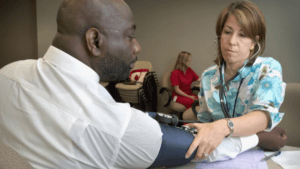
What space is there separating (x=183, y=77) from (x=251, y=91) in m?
2.84

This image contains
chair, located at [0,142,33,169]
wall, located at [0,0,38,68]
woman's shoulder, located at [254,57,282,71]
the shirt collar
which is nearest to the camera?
chair, located at [0,142,33,169]

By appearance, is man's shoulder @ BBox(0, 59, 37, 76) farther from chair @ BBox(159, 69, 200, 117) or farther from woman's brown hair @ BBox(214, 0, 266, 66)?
chair @ BBox(159, 69, 200, 117)

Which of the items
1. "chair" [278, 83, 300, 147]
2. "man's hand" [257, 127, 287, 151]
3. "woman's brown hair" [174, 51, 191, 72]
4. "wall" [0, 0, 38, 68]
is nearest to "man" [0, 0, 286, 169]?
"man's hand" [257, 127, 287, 151]

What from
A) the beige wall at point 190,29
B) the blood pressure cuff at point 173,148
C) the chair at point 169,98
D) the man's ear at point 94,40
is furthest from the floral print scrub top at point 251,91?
the beige wall at point 190,29

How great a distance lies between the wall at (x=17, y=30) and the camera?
5758 millimetres

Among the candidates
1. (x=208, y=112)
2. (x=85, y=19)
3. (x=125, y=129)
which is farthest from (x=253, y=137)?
(x=85, y=19)

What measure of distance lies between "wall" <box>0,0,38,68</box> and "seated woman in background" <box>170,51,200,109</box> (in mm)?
4069

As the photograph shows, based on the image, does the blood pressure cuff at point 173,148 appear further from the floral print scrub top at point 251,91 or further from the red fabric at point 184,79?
the red fabric at point 184,79

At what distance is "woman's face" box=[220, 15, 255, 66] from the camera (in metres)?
1.08

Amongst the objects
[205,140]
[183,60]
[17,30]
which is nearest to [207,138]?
[205,140]

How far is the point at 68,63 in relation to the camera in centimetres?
62

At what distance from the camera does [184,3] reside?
4168 millimetres

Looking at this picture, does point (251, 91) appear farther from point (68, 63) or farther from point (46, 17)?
point (46, 17)

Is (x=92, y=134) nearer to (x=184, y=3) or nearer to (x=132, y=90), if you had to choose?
(x=132, y=90)
